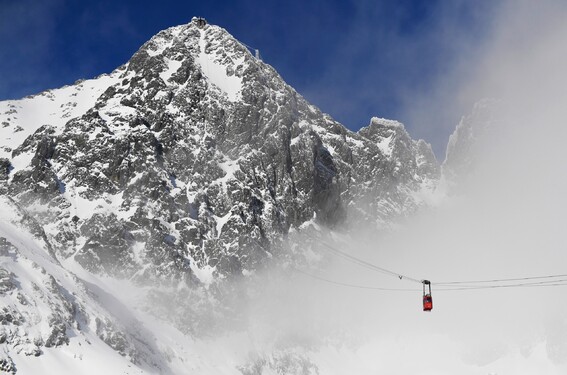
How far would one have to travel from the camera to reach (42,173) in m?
128

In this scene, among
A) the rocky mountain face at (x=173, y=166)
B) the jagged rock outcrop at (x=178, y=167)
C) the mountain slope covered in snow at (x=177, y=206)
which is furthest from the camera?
the jagged rock outcrop at (x=178, y=167)

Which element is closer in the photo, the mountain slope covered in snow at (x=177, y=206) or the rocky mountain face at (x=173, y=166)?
the mountain slope covered in snow at (x=177, y=206)

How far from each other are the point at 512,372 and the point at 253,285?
91.8 metres

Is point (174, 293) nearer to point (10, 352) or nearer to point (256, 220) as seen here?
point (256, 220)

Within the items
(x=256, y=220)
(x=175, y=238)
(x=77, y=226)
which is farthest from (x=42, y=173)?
(x=256, y=220)

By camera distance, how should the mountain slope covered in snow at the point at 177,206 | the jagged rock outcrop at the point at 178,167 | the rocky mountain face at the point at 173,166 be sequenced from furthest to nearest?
1. the jagged rock outcrop at the point at 178,167
2. the rocky mountain face at the point at 173,166
3. the mountain slope covered in snow at the point at 177,206

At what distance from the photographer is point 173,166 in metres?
149

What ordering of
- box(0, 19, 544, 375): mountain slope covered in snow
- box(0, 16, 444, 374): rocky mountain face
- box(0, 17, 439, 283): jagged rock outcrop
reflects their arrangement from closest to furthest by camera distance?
1. box(0, 19, 544, 375): mountain slope covered in snow
2. box(0, 16, 444, 374): rocky mountain face
3. box(0, 17, 439, 283): jagged rock outcrop

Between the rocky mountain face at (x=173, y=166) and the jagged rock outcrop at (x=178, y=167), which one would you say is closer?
the rocky mountain face at (x=173, y=166)

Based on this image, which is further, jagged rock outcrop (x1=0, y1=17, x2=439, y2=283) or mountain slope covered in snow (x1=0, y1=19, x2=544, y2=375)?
jagged rock outcrop (x1=0, y1=17, x2=439, y2=283)

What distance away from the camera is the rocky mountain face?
411ft

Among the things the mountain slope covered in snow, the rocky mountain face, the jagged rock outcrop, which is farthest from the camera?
the jagged rock outcrop

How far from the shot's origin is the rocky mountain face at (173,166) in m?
125

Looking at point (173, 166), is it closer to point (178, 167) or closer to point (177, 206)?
point (178, 167)
